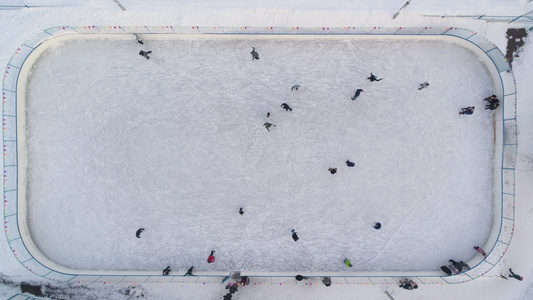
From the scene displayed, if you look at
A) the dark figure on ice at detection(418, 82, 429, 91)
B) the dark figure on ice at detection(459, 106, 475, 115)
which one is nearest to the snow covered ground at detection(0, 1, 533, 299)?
the dark figure on ice at detection(459, 106, 475, 115)

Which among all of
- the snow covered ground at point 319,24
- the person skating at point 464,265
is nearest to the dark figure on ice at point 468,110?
the snow covered ground at point 319,24

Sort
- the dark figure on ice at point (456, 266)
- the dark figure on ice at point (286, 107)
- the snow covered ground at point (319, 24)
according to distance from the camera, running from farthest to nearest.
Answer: the dark figure on ice at point (456, 266)
the snow covered ground at point (319, 24)
the dark figure on ice at point (286, 107)

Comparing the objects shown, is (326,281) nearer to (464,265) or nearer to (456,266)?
(456,266)

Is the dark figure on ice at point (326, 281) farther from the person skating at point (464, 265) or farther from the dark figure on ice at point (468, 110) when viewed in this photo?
the dark figure on ice at point (468, 110)

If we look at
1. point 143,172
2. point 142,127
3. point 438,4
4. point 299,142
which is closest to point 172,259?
point 143,172

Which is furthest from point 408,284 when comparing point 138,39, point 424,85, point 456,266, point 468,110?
point 138,39

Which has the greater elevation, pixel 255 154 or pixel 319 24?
pixel 319 24
